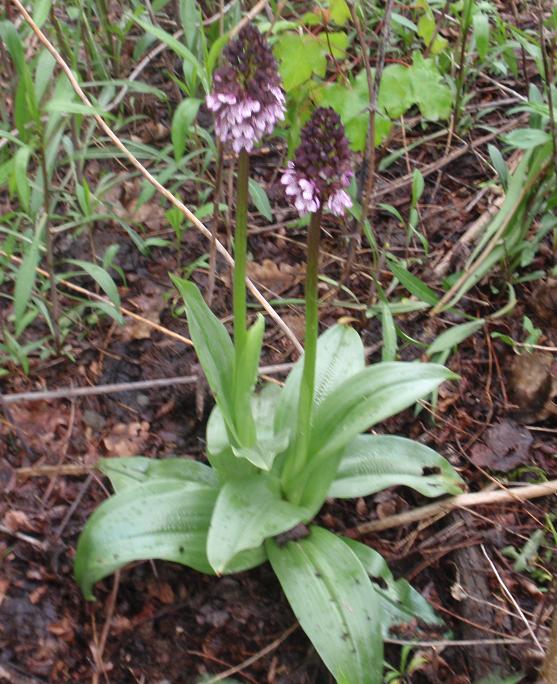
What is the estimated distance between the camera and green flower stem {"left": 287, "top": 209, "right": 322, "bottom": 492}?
1.63 m

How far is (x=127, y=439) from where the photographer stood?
2.43 meters

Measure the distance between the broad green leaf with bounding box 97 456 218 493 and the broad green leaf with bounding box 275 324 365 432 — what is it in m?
0.26

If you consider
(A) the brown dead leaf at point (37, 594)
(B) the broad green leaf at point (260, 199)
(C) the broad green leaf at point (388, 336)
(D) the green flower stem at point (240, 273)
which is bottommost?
(A) the brown dead leaf at point (37, 594)

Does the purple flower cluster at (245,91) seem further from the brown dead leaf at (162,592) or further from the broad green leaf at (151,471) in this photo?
the brown dead leaf at (162,592)

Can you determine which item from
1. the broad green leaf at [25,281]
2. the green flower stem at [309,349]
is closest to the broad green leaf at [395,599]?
the green flower stem at [309,349]

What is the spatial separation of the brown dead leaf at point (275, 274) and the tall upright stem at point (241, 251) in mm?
1079

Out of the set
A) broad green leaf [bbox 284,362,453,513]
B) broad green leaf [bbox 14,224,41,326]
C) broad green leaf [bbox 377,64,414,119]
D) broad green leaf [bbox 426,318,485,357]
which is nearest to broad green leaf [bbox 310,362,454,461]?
broad green leaf [bbox 284,362,453,513]

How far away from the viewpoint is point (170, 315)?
2826 millimetres

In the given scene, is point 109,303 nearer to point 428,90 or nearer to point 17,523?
point 17,523

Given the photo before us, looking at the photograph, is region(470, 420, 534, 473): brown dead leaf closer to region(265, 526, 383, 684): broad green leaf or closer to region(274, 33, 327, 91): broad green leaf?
region(265, 526, 383, 684): broad green leaf

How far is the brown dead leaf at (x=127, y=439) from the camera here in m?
2.39

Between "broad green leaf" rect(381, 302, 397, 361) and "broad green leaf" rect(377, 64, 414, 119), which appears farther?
"broad green leaf" rect(381, 302, 397, 361)

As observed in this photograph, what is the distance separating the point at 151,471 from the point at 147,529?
24 cm

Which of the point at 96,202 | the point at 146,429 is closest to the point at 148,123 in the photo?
the point at 96,202
